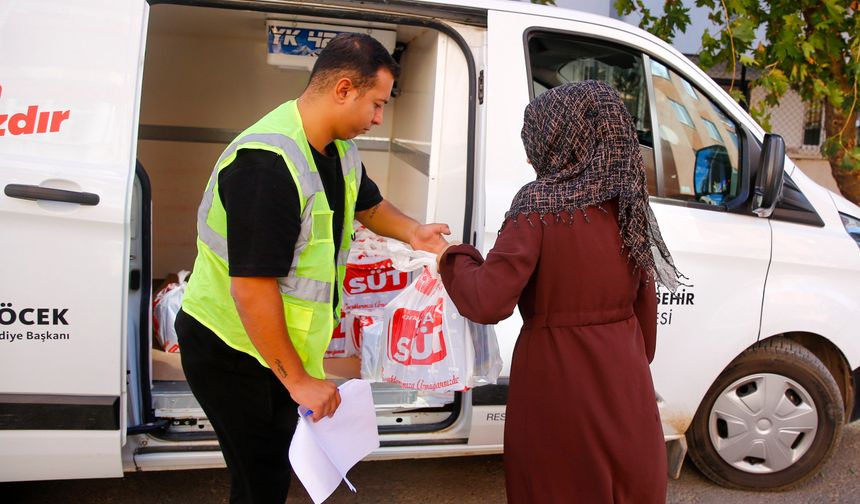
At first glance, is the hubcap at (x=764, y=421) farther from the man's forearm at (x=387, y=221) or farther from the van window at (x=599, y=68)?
the man's forearm at (x=387, y=221)

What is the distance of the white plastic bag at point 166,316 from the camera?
3330mm

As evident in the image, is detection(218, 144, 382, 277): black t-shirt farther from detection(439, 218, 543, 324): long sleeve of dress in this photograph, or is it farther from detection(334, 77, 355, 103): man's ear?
detection(439, 218, 543, 324): long sleeve of dress

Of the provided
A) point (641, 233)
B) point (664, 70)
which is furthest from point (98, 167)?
point (664, 70)

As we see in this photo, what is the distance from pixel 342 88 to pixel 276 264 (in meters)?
0.45

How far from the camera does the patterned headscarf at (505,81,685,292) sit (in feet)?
5.79

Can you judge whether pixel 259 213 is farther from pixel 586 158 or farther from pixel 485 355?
pixel 485 355

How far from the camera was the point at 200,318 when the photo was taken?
192cm

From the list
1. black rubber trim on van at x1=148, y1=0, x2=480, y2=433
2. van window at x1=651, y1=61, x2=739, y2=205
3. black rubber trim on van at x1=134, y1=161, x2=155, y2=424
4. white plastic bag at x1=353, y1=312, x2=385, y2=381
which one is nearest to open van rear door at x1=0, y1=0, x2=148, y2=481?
black rubber trim on van at x1=134, y1=161, x2=155, y2=424

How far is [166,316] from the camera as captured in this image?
11.2 ft

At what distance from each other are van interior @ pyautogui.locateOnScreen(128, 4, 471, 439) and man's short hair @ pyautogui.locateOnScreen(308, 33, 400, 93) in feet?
3.33

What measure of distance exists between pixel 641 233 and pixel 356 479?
82.4 inches

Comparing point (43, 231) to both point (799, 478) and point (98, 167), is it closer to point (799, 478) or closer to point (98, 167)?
point (98, 167)

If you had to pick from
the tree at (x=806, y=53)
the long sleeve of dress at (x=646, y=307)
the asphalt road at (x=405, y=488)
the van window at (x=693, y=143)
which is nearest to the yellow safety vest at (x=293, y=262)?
the long sleeve of dress at (x=646, y=307)

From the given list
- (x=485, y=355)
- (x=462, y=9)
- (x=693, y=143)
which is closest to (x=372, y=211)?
(x=485, y=355)
